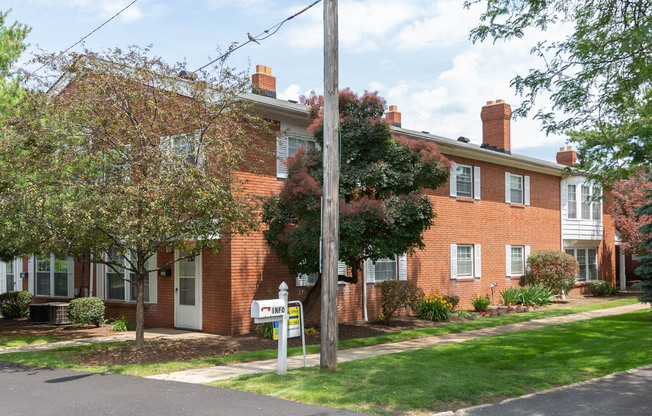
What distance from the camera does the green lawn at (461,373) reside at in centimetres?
776

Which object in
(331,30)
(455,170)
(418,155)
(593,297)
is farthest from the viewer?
(593,297)

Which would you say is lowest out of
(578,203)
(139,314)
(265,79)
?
(139,314)

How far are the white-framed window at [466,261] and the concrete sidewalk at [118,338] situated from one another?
31.4ft

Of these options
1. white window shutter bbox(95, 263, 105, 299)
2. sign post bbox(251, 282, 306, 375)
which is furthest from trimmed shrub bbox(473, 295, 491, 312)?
white window shutter bbox(95, 263, 105, 299)

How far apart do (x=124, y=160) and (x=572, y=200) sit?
21.4m

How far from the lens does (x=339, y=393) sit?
7.96 meters

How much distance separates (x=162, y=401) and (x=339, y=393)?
2.32 meters

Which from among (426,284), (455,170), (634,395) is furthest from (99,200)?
(455,170)

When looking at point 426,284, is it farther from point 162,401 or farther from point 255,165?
point 162,401

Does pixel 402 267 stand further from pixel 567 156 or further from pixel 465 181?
pixel 567 156

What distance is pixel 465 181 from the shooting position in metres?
20.9

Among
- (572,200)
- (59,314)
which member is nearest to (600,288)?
(572,200)

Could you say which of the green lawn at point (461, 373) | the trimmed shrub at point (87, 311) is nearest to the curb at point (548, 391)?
the green lawn at point (461, 373)

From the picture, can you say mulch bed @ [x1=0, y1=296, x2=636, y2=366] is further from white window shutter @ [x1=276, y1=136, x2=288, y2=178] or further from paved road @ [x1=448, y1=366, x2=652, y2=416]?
paved road @ [x1=448, y1=366, x2=652, y2=416]
